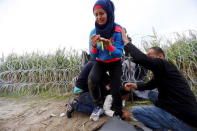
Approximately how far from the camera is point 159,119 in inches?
69.9

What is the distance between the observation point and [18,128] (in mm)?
2445

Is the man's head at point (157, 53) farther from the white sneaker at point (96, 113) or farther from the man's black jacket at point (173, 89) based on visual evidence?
the white sneaker at point (96, 113)

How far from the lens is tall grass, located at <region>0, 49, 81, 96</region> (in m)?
4.09

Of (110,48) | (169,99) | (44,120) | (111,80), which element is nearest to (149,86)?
(169,99)

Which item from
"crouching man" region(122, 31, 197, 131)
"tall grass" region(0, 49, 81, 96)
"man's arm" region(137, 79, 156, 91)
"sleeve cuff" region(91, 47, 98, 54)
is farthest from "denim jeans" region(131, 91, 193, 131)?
"tall grass" region(0, 49, 81, 96)

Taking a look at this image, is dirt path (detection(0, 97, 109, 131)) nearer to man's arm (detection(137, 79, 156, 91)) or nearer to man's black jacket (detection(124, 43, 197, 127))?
man's arm (detection(137, 79, 156, 91))

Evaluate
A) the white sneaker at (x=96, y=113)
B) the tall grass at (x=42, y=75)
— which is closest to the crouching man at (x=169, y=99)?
the white sneaker at (x=96, y=113)

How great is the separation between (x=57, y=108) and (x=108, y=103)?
1.11m

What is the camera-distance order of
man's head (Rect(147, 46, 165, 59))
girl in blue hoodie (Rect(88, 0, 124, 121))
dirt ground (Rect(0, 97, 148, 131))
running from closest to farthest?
man's head (Rect(147, 46, 165, 59))
girl in blue hoodie (Rect(88, 0, 124, 121))
dirt ground (Rect(0, 97, 148, 131))

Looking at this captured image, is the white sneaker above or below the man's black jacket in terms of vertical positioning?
below

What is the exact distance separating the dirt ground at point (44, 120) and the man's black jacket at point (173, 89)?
936mm

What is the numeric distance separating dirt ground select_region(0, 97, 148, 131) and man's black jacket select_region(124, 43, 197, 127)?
94 cm

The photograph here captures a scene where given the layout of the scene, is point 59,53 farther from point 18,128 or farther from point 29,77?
point 18,128

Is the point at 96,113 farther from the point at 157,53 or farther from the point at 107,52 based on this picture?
the point at 157,53
